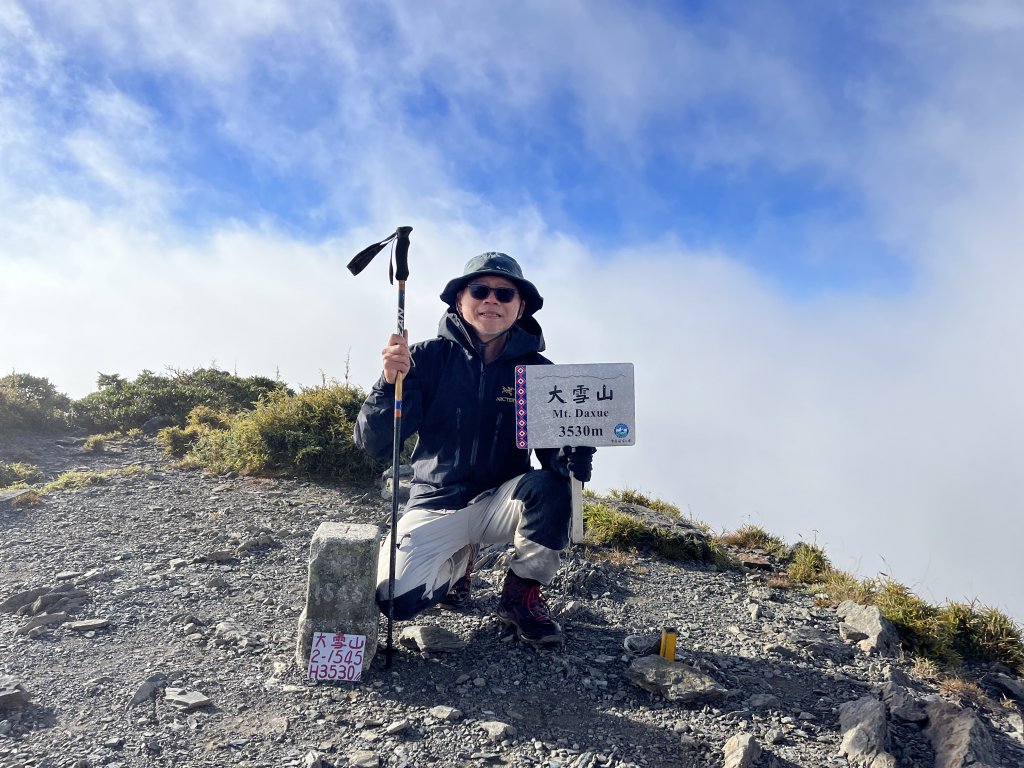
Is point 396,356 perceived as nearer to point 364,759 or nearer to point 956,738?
point 364,759

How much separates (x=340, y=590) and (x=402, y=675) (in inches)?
25.2

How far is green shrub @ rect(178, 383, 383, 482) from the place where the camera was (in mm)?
8938

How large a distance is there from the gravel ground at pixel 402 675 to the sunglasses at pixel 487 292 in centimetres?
229

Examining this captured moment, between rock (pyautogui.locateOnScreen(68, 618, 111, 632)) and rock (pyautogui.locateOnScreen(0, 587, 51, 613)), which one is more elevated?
rock (pyautogui.locateOnScreen(0, 587, 51, 613))

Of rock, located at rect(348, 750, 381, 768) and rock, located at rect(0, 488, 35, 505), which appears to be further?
rock, located at rect(0, 488, 35, 505)

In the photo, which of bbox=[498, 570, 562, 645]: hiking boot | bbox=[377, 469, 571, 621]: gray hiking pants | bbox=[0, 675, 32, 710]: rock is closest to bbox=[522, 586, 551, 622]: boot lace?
bbox=[498, 570, 562, 645]: hiking boot

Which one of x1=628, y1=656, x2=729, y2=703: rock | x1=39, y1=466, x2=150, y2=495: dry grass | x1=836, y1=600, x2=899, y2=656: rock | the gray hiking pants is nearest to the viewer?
x1=628, y1=656, x2=729, y2=703: rock

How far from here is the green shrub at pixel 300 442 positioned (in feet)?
29.3

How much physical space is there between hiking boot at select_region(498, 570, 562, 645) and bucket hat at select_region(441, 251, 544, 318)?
194 cm

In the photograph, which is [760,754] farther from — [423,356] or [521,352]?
[423,356]

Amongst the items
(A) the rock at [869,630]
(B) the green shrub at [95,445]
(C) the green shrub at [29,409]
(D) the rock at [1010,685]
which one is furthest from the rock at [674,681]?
(C) the green shrub at [29,409]

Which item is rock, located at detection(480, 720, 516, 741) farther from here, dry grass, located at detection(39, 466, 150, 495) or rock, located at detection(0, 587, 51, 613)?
dry grass, located at detection(39, 466, 150, 495)

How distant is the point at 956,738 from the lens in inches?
134

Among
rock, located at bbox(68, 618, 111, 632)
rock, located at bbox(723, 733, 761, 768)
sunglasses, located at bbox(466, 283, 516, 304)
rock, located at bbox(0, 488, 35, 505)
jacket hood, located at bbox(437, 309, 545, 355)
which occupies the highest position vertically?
sunglasses, located at bbox(466, 283, 516, 304)
